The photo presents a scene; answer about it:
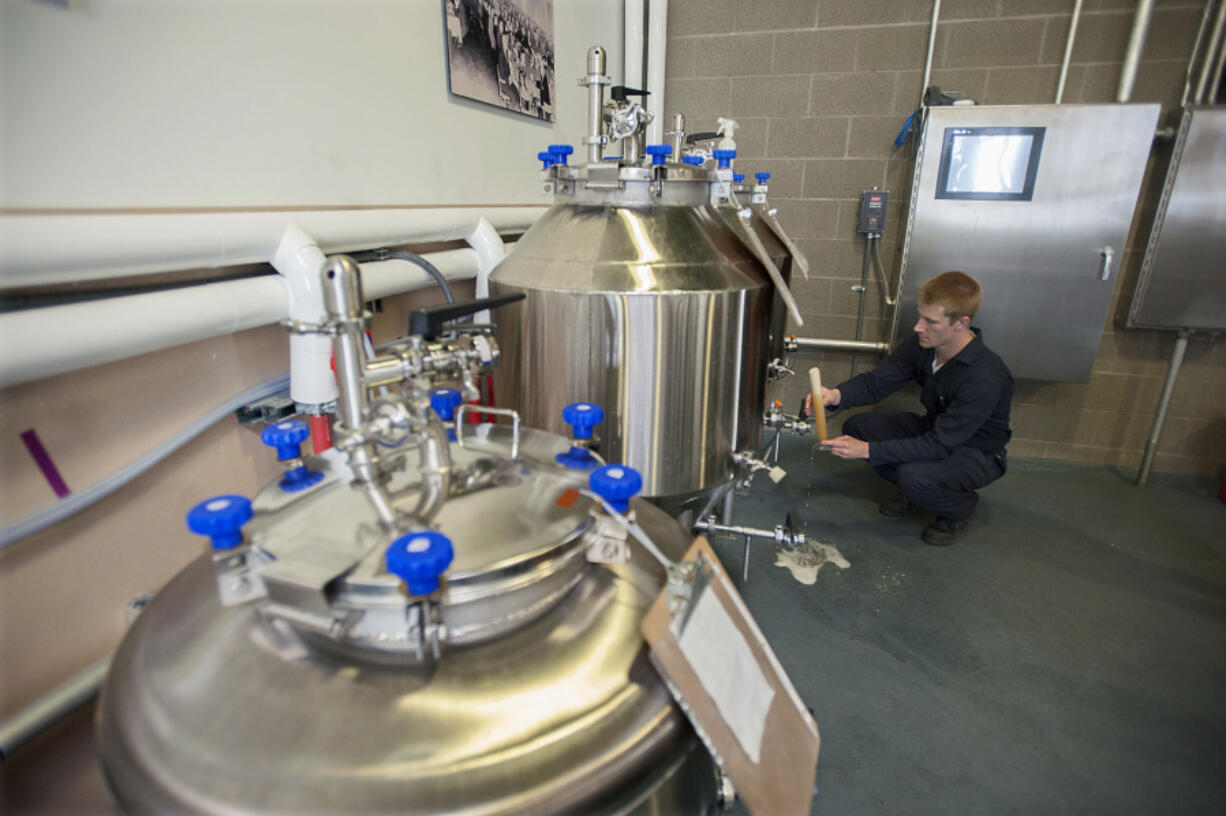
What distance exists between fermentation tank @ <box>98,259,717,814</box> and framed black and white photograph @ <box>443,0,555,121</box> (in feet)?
3.89

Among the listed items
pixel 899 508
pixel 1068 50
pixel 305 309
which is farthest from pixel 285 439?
pixel 1068 50

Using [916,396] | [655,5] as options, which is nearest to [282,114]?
[655,5]

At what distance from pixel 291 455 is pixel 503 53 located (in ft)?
4.91

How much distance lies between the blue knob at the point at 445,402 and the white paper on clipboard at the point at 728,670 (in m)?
0.41

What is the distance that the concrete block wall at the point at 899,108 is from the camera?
2.43 metres

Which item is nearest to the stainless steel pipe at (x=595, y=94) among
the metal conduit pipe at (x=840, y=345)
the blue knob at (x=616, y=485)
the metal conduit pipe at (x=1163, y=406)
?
the blue knob at (x=616, y=485)

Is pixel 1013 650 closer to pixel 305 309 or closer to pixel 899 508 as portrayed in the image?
pixel 899 508

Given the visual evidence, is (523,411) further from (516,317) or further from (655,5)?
(655,5)

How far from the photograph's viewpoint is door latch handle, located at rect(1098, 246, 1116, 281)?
232 centimetres

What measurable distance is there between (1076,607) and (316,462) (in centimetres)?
209

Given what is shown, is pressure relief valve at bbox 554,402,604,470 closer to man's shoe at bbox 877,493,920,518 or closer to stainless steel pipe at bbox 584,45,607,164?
stainless steel pipe at bbox 584,45,607,164

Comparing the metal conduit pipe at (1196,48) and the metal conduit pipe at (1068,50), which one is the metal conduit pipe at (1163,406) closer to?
the metal conduit pipe at (1196,48)

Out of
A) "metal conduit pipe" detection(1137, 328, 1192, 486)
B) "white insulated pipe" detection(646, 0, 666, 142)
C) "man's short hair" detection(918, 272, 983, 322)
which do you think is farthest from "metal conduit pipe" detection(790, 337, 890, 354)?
"white insulated pipe" detection(646, 0, 666, 142)

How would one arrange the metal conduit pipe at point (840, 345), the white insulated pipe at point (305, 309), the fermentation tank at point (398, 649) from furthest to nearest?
the metal conduit pipe at point (840, 345) < the white insulated pipe at point (305, 309) < the fermentation tank at point (398, 649)
